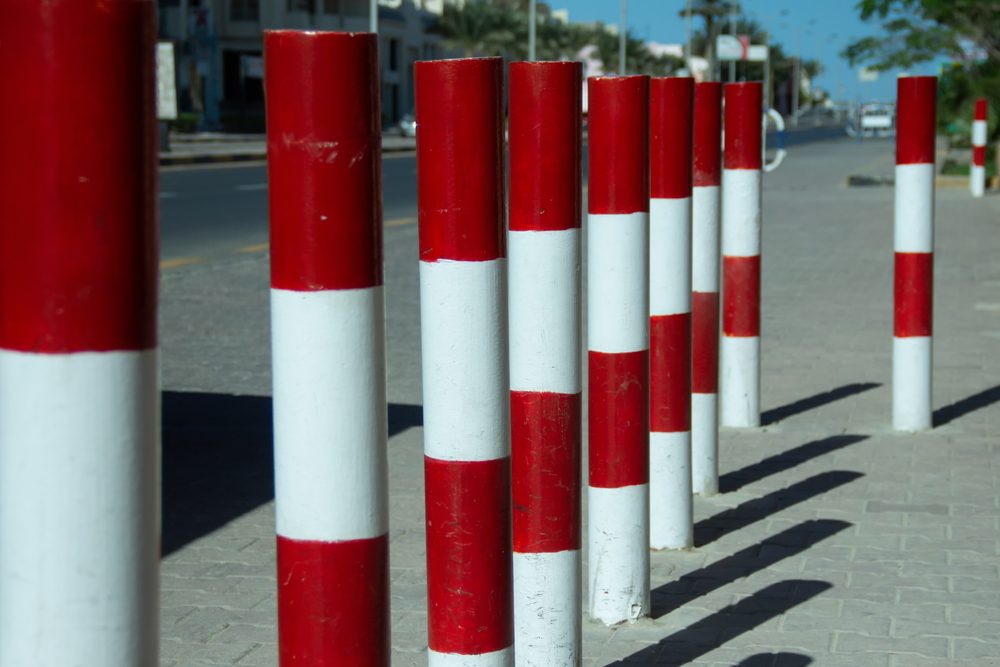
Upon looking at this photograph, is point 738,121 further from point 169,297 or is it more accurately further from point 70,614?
point 169,297

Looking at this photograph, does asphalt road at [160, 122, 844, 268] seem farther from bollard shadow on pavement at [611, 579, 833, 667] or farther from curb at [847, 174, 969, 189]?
bollard shadow on pavement at [611, 579, 833, 667]

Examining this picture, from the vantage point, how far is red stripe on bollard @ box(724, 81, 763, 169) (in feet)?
18.8

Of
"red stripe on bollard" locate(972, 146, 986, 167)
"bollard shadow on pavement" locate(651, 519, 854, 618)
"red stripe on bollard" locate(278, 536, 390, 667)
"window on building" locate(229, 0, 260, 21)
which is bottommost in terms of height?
"bollard shadow on pavement" locate(651, 519, 854, 618)

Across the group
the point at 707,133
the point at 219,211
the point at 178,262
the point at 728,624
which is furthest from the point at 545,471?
the point at 219,211

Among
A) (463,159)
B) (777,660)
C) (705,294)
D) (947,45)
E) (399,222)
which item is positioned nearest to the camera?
(463,159)

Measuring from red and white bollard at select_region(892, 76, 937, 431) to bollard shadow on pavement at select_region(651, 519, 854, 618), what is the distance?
1494 millimetres

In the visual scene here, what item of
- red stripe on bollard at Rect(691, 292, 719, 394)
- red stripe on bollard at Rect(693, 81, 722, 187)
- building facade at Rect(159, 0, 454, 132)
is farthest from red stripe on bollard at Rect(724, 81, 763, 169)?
building facade at Rect(159, 0, 454, 132)

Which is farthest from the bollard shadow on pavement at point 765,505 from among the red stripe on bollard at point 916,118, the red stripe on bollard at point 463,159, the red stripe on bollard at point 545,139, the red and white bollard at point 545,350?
the red stripe on bollard at point 463,159

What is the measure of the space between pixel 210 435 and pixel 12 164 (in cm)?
505

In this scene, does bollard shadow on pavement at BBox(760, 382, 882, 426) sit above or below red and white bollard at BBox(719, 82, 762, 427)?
below

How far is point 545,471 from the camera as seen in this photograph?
3.26 meters

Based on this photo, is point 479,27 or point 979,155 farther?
point 479,27

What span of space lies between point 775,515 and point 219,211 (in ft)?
51.0

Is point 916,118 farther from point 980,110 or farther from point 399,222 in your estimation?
point 980,110
